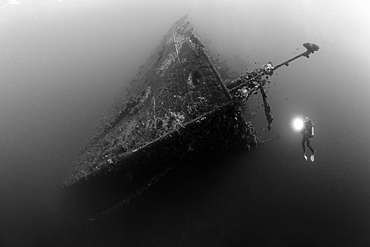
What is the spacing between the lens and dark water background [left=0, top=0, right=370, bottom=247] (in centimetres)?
984

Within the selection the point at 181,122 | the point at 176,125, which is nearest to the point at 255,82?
the point at 181,122

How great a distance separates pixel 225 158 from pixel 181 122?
4765 millimetres

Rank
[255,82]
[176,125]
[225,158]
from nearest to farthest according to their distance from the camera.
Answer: [176,125] < [255,82] < [225,158]

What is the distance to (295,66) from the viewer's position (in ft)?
54.9

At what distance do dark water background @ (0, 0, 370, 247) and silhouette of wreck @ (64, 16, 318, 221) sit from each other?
8.47ft

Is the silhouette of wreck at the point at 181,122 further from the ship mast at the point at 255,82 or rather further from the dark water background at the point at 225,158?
the dark water background at the point at 225,158

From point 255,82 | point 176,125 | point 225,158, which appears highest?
point 255,82

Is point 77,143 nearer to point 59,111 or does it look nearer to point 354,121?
point 59,111

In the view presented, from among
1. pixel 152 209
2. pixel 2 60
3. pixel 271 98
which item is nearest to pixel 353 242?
pixel 271 98

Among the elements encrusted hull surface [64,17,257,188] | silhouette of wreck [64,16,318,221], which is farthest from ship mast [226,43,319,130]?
encrusted hull surface [64,17,257,188]

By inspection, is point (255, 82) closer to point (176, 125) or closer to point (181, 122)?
point (181, 122)

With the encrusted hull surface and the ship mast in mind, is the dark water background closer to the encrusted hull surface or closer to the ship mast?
the encrusted hull surface

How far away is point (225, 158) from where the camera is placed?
11.1 meters

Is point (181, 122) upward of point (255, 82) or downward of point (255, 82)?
downward
